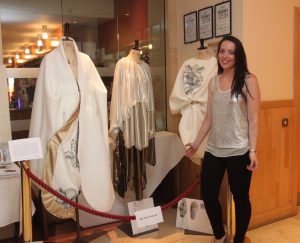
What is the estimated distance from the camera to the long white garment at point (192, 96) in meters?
2.98

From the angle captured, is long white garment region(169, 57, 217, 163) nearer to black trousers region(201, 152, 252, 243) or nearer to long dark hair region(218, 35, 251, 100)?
black trousers region(201, 152, 252, 243)

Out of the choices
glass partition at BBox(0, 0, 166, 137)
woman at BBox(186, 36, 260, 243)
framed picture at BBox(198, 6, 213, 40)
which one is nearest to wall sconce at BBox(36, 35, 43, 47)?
glass partition at BBox(0, 0, 166, 137)

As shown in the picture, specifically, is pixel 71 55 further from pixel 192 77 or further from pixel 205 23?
pixel 205 23

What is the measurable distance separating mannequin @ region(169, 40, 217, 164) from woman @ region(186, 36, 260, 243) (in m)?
0.41

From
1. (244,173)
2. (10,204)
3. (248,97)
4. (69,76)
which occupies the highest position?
(69,76)

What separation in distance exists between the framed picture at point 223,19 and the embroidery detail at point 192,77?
39 cm

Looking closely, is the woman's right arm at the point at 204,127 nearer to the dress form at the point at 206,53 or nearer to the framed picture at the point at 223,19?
the dress form at the point at 206,53

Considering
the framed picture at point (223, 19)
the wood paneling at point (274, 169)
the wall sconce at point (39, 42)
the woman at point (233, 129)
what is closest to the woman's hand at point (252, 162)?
the woman at point (233, 129)

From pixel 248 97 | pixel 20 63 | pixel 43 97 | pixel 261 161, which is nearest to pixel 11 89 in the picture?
pixel 20 63

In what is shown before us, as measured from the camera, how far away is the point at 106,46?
3512mm

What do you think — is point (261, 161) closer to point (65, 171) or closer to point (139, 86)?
point (139, 86)

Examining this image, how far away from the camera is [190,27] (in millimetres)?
3549

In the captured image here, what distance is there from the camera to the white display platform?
3.34 meters

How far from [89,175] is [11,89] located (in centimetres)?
108
